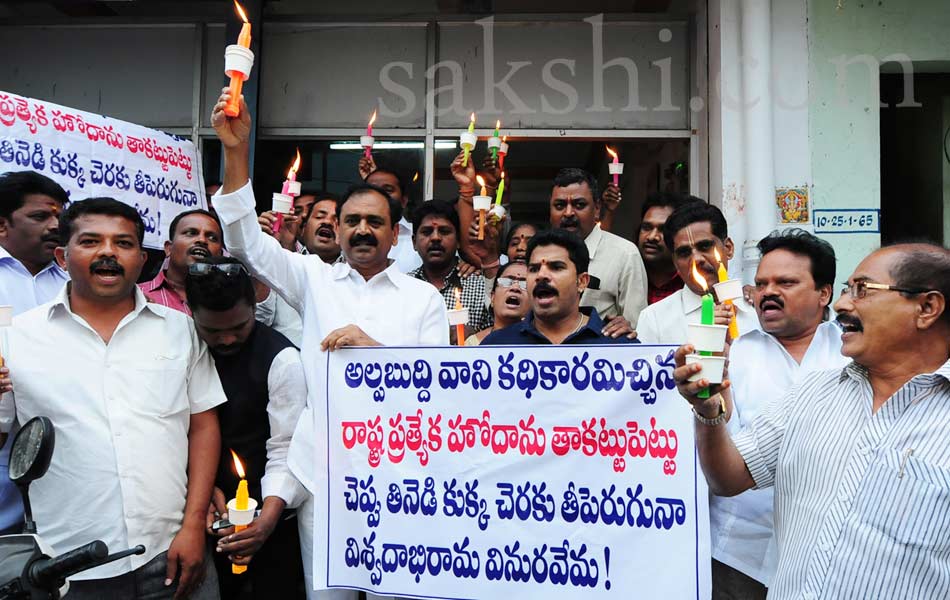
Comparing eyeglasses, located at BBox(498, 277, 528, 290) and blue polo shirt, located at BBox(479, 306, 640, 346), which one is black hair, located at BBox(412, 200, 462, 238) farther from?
blue polo shirt, located at BBox(479, 306, 640, 346)

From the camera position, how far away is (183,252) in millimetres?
4109

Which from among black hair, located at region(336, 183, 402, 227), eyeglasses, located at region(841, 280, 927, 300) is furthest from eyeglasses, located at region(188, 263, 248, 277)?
eyeglasses, located at region(841, 280, 927, 300)

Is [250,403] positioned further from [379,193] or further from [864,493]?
[864,493]

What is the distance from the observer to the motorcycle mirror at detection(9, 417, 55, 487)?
2018 millimetres

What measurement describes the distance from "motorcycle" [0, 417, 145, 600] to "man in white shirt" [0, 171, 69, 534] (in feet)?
7.14

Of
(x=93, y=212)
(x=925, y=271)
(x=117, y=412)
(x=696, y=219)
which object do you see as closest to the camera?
(x=925, y=271)

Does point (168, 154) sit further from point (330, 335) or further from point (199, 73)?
point (330, 335)

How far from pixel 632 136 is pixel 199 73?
383cm

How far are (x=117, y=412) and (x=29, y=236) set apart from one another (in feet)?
5.34

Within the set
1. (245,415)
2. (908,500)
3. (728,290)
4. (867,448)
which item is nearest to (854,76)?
(728,290)

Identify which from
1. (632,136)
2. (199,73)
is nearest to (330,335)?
(632,136)

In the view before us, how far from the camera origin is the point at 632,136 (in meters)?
6.80

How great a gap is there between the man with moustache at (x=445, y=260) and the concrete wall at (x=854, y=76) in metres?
2.66

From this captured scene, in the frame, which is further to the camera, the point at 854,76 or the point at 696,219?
the point at 854,76
